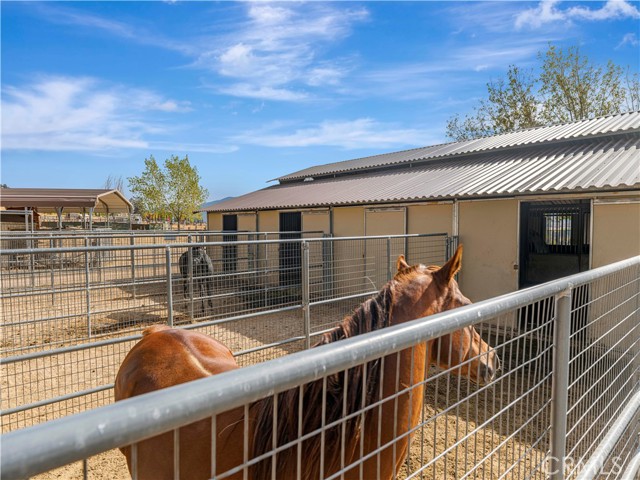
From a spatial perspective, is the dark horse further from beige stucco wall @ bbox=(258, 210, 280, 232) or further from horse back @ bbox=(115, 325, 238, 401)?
beige stucco wall @ bbox=(258, 210, 280, 232)

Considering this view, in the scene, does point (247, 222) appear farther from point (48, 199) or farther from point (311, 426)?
point (311, 426)

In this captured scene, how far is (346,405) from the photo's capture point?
1348mm

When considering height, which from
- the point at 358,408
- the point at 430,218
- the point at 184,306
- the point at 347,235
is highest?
the point at 430,218

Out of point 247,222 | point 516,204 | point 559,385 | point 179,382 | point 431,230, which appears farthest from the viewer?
point 247,222

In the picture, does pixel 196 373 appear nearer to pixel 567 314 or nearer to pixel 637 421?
pixel 567 314

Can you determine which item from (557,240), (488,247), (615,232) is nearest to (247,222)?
(488,247)

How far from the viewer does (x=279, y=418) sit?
1.37m

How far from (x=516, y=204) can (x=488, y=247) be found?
904 millimetres

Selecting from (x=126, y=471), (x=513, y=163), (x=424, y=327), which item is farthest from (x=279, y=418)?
(x=513, y=163)

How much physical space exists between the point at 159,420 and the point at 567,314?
5.12 feet

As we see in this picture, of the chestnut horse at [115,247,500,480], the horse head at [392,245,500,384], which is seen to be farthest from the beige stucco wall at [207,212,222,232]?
the horse head at [392,245,500,384]

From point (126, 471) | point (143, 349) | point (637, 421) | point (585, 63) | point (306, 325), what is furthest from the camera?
point (585, 63)

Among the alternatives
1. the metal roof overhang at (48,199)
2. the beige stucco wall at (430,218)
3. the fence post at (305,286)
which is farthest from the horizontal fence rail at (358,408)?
the metal roof overhang at (48,199)

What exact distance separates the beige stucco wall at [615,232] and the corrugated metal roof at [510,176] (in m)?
0.39
